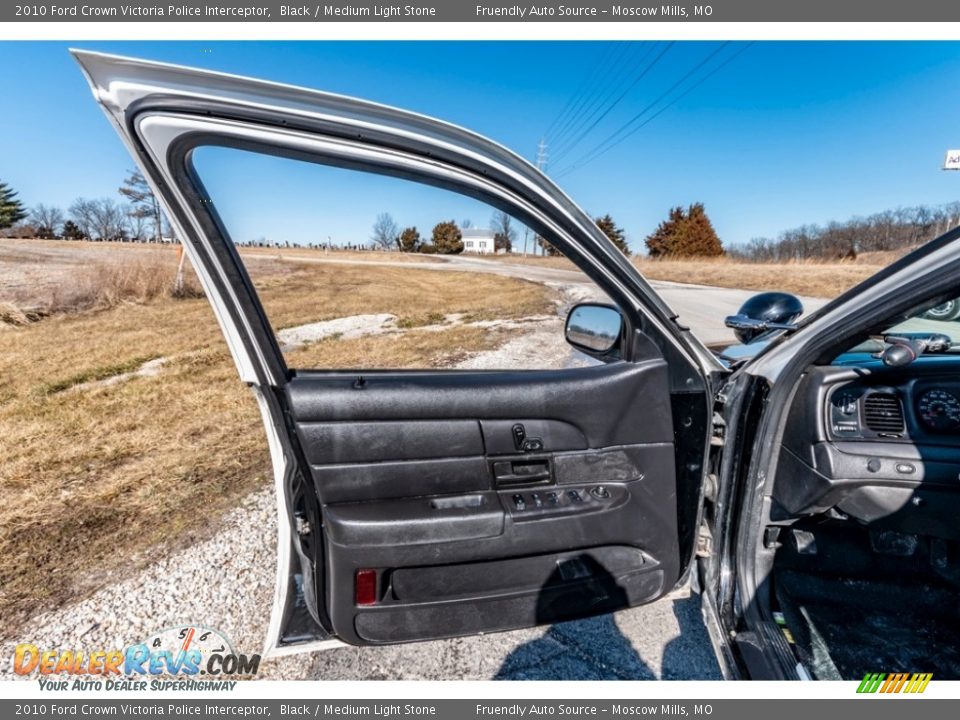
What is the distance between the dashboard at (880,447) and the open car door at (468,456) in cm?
44

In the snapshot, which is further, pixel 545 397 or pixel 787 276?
pixel 787 276

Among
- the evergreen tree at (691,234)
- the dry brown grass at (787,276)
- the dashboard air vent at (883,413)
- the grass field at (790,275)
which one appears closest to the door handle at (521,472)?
the dashboard air vent at (883,413)

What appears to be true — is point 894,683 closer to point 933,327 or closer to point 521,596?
point 521,596

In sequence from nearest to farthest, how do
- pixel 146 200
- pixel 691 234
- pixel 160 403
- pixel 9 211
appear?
pixel 146 200
pixel 160 403
pixel 9 211
pixel 691 234

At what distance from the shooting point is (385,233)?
155 centimetres

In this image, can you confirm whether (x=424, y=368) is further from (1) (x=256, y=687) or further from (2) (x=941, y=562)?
(2) (x=941, y=562)

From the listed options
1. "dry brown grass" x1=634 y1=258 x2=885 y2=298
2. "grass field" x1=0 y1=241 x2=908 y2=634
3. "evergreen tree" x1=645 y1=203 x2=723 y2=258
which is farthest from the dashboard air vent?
"evergreen tree" x1=645 y1=203 x2=723 y2=258

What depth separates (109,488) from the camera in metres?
3.10

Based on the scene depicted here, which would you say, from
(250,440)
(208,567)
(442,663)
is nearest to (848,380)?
(442,663)

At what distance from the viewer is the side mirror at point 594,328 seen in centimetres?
175

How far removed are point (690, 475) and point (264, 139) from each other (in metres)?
1.79

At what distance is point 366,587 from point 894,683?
1.92 m

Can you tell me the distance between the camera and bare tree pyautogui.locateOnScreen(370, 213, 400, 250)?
151cm

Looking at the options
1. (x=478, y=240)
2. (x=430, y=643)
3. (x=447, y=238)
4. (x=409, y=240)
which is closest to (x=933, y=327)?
(x=478, y=240)
